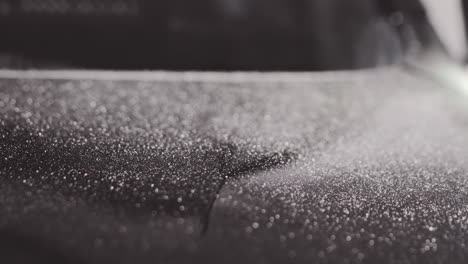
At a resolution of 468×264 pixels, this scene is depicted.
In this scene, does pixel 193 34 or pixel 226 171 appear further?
pixel 193 34

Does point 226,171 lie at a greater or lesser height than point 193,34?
lesser

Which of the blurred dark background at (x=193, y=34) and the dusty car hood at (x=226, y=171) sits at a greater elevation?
the blurred dark background at (x=193, y=34)

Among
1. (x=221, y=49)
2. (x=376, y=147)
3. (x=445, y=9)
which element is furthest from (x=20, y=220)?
(x=445, y=9)

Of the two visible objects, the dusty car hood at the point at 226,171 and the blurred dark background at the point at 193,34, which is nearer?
the dusty car hood at the point at 226,171

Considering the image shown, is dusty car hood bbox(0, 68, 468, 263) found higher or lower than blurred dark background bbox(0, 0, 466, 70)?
lower

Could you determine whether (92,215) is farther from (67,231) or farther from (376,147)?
(376,147)
